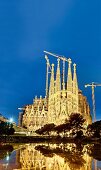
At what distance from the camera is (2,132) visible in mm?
80812

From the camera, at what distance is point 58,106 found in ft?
506

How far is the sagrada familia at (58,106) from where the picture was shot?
152 metres

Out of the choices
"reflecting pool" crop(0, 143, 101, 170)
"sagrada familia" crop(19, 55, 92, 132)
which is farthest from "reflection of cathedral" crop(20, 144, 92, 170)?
"sagrada familia" crop(19, 55, 92, 132)

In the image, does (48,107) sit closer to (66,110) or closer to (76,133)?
(66,110)

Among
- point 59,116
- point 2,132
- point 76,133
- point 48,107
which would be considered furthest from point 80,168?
point 48,107

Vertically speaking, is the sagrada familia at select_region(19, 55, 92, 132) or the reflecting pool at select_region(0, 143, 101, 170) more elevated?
the sagrada familia at select_region(19, 55, 92, 132)

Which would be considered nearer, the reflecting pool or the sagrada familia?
the reflecting pool

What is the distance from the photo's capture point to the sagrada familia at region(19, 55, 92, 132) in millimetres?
152125

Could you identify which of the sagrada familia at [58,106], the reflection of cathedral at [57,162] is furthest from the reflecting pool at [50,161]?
the sagrada familia at [58,106]

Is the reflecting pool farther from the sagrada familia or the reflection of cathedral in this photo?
the sagrada familia

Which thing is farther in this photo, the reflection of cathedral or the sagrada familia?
the sagrada familia

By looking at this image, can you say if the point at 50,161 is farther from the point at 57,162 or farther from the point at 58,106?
the point at 58,106

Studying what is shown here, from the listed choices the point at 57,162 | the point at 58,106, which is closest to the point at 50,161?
the point at 57,162

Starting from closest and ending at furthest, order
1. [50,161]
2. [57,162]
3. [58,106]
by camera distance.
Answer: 1. [57,162]
2. [50,161]
3. [58,106]
